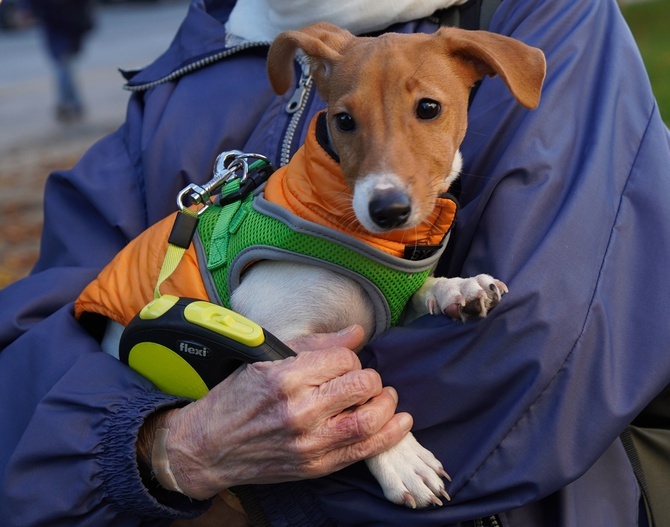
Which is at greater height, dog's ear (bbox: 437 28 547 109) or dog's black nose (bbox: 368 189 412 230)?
dog's ear (bbox: 437 28 547 109)

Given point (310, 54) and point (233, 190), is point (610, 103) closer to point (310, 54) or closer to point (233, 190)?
point (310, 54)

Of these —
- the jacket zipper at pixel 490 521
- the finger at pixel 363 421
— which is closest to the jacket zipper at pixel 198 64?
the finger at pixel 363 421

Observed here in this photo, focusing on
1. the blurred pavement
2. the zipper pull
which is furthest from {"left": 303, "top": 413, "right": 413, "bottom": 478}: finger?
the blurred pavement

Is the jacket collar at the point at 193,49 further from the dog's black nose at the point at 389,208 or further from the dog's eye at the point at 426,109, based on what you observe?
the dog's black nose at the point at 389,208

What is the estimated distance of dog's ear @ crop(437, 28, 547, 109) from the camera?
2041 millimetres

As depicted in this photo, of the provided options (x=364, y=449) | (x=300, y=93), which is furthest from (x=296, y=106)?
(x=364, y=449)

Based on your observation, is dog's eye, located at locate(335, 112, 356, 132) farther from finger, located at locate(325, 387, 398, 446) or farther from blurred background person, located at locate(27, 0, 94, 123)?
blurred background person, located at locate(27, 0, 94, 123)

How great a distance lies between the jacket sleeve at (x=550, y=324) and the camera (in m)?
1.89

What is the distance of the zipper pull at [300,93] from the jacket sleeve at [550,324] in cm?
59

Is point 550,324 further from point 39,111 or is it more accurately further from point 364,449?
point 39,111

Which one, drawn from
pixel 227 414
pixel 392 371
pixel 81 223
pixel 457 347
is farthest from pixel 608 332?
pixel 81 223

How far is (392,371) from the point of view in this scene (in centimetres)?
204

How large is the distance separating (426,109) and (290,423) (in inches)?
32.6

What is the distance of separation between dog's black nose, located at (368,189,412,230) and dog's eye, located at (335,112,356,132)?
0.85 feet
